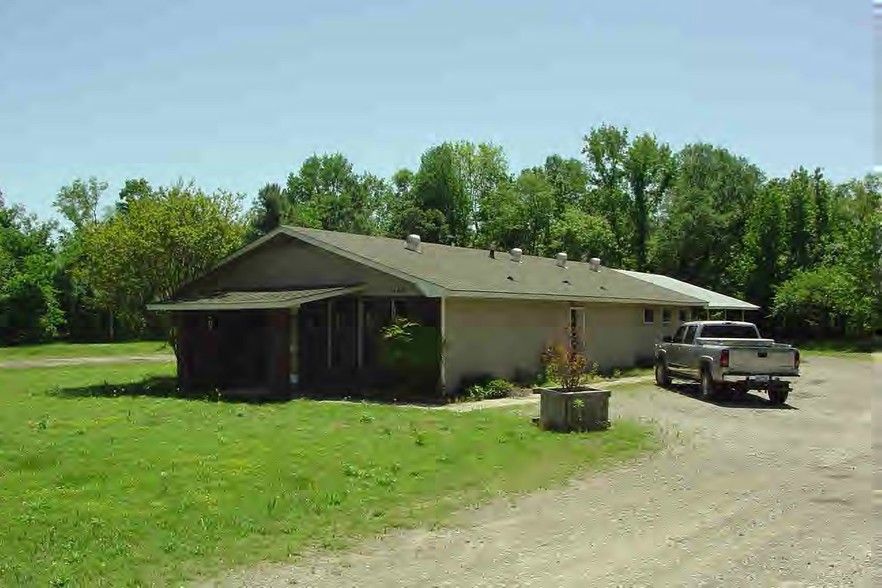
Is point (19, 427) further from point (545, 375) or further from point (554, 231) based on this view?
point (554, 231)

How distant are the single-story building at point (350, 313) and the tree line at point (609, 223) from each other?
4.35m

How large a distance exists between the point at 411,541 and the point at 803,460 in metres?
7.29

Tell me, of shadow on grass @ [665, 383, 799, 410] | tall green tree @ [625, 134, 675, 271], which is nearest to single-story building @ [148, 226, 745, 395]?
shadow on grass @ [665, 383, 799, 410]

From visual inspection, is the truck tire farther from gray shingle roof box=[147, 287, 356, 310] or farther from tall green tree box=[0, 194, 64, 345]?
tall green tree box=[0, 194, 64, 345]

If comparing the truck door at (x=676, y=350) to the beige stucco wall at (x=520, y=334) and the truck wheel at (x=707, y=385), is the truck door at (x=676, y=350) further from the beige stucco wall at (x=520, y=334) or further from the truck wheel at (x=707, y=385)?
the beige stucco wall at (x=520, y=334)

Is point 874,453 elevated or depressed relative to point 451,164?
depressed

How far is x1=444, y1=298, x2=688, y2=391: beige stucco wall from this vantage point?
19.9 metres

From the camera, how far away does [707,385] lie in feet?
64.2

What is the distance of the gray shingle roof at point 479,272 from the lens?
20.2 m

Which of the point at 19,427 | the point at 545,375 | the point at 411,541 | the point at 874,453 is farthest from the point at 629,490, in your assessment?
the point at 545,375

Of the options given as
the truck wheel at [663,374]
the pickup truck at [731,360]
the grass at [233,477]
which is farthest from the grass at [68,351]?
the pickup truck at [731,360]

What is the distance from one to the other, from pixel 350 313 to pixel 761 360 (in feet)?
34.4

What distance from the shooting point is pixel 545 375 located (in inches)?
893

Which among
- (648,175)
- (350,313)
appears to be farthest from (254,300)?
(648,175)
